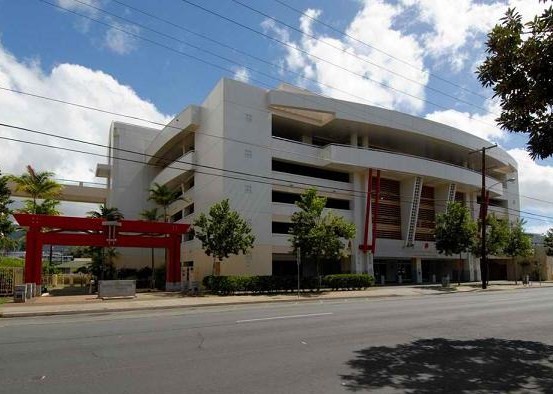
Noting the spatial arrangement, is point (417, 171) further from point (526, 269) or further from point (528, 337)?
point (528, 337)

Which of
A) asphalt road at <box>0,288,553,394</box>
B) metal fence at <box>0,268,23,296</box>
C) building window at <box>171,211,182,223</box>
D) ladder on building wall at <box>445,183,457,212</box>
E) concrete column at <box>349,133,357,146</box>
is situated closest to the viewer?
asphalt road at <box>0,288,553,394</box>

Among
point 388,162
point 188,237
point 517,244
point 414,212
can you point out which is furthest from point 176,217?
point 517,244

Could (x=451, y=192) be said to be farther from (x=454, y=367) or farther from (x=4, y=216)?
(x=454, y=367)

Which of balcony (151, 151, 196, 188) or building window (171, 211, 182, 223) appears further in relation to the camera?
building window (171, 211, 182, 223)

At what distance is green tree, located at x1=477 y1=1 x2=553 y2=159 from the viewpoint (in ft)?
29.0

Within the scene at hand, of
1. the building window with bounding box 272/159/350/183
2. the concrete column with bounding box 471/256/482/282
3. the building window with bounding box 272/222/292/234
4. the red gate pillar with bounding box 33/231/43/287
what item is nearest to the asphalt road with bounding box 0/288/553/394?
the red gate pillar with bounding box 33/231/43/287

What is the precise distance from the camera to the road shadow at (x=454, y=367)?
6.98 metres

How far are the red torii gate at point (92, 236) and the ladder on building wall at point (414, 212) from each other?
834 inches

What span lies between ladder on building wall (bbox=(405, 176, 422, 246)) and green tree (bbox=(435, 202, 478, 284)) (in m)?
2.99

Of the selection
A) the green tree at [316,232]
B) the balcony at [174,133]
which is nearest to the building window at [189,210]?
the balcony at [174,133]

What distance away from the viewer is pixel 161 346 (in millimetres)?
9789

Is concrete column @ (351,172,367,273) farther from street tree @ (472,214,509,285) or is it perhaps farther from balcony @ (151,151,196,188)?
balcony @ (151,151,196,188)

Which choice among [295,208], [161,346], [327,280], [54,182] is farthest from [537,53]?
[54,182]

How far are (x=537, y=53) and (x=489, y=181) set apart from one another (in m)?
52.9
